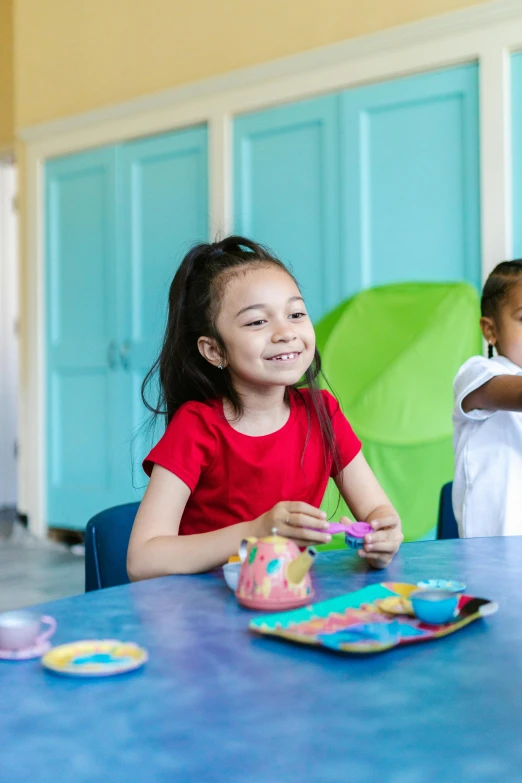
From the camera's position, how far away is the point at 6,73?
17.2 ft

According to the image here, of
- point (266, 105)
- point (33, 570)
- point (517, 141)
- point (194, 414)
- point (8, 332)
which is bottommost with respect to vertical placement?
point (33, 570)

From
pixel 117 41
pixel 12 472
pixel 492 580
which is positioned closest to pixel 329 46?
pixel 117 41

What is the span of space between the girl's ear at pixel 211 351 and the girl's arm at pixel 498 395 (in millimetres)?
544

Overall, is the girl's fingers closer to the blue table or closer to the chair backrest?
the blue table

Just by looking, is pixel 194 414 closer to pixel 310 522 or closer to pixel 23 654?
pixel 310 522

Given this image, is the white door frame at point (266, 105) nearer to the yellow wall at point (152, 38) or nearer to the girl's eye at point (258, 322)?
the yellow wall at point (152, 38)

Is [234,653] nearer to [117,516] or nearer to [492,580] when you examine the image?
[492,580]

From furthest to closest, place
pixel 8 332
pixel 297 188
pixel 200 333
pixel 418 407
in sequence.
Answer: pixel 8 332
pixel 297 188
pixel 418 407
pixel 200 333

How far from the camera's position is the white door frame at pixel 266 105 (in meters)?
3.00

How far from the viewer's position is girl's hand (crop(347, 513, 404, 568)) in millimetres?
1021

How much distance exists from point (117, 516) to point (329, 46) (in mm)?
2650

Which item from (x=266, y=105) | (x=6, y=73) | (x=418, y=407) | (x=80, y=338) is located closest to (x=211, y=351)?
(x=418, y=407)

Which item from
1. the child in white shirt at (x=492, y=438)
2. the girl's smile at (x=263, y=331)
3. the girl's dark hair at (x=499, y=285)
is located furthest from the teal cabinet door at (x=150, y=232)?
the girl's smile at (x=263, y=331)

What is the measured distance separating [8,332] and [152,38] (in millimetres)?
2433
